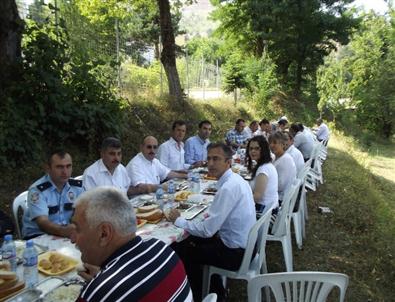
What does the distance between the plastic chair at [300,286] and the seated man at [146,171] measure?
7.52 feet

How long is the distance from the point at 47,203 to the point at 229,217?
1.65 meters

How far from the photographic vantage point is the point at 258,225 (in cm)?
320

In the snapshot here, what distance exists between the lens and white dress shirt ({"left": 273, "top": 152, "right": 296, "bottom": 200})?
525 centimetres

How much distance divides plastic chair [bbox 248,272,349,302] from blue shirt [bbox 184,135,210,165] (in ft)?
15.5

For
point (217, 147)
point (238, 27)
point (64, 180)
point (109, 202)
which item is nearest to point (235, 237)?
point (217, 147)

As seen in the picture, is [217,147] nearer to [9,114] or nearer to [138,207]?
[138,207]

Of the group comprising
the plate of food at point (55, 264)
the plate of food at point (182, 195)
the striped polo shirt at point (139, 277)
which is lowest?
the plate of food at point (182, 195)

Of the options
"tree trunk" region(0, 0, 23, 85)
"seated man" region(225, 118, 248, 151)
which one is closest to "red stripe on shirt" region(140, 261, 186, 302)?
"tree trunk" region(0, 0, 23, 85)

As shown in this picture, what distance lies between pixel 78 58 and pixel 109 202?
6.03 meters

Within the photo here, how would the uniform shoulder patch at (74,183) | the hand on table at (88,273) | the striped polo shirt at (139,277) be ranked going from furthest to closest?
1. the uniform shoulder patch at (74,183)
2. the hand on table at (88,273)
3. the striped polo shirt at (139,277)

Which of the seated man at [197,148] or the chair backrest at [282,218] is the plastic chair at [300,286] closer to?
the chair backrest at [282,218]

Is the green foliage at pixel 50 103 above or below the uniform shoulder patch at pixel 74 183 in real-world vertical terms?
above

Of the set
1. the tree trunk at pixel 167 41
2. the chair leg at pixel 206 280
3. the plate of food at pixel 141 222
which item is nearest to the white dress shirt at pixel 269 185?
the chair leg at pixel 206 280

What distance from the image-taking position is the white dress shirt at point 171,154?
20.9ft
